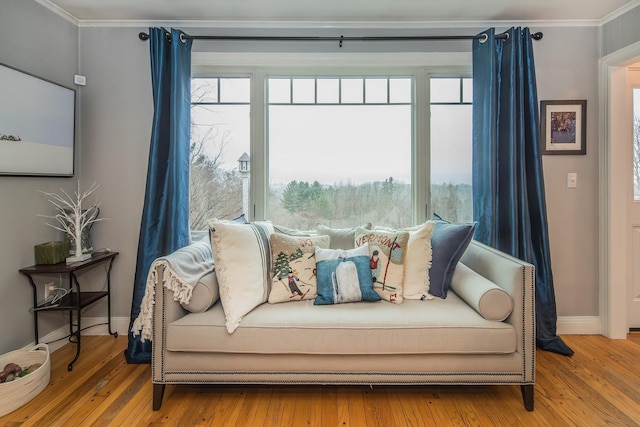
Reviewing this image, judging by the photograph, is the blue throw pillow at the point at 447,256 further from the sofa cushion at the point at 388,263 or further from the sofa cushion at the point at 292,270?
the sofa cushion at the point at 292,270

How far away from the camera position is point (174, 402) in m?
1.94

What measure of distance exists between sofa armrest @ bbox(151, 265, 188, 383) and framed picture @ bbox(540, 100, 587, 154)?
2885 mm

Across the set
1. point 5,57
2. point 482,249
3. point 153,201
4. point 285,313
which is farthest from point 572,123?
point 5,57

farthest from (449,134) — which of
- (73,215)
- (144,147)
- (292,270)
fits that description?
(73,215)

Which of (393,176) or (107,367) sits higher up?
(393,176)

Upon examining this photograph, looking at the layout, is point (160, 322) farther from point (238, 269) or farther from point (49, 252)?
point (49, 252)

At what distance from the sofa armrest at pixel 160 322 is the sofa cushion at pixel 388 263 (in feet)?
3.86

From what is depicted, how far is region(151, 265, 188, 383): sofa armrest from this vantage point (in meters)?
1.86

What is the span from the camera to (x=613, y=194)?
8.80ft

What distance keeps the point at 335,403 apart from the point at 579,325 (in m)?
2.18

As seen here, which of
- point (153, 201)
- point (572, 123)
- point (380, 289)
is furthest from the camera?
point (572, 123)

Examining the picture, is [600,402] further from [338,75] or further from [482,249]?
[338,75]

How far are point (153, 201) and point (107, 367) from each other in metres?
1.15

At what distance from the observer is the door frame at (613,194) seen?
2.67 m
